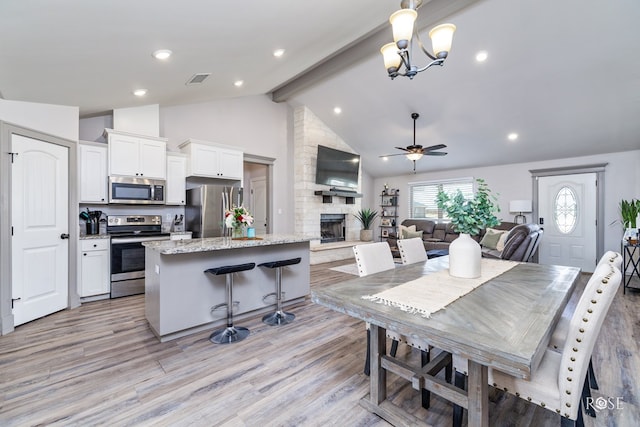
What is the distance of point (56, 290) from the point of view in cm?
335

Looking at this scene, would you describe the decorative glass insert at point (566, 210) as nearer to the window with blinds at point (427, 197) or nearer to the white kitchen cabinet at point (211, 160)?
the window with blinds at point (427, 197)

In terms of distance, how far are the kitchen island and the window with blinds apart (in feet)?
17.9

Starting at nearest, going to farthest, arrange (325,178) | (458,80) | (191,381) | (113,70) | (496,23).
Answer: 1. (191,381)
2. (113,70)
3. (496,23)
4. (458,80)
5. (325,178)

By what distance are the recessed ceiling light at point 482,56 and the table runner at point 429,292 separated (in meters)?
3.54

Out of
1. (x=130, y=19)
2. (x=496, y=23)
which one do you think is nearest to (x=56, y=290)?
(x=130, y=19)

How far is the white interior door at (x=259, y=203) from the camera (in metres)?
6.79

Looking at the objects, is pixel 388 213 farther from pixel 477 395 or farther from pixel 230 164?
pixel 477 395

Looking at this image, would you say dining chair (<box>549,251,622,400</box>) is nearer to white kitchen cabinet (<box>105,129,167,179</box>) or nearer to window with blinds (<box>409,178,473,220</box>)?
white kitchen cabinet (<box>105,129,167,179</box>)

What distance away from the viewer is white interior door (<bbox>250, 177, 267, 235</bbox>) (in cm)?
679

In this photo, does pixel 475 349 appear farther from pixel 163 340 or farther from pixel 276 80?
pixel 276 80

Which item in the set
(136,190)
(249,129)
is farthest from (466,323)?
(249,129)

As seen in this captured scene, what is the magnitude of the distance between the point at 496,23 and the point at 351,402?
4.63 meters

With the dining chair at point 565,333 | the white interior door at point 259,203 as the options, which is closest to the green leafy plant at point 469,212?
the dining chair at point 565,333

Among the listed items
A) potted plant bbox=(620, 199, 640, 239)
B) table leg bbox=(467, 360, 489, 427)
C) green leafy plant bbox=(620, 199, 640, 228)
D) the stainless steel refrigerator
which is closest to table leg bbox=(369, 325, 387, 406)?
table leg bbox=(467, 360, 489, 427)
